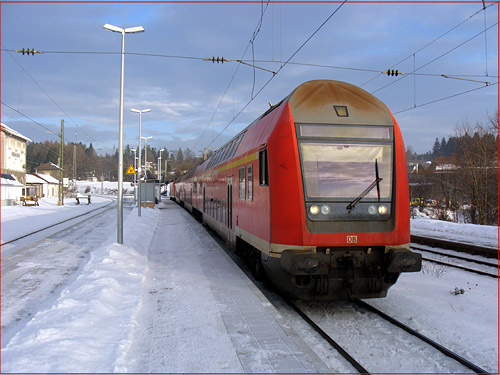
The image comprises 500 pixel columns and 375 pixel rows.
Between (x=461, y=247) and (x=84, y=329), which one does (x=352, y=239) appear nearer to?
(x=84, y=329)

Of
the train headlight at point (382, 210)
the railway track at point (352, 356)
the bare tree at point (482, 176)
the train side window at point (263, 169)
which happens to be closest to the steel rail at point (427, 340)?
the railway track at point (352, 356)

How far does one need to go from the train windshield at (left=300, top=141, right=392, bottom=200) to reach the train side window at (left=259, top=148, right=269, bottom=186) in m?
0.76

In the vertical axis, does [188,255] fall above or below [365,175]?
below

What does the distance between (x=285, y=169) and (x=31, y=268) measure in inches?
278

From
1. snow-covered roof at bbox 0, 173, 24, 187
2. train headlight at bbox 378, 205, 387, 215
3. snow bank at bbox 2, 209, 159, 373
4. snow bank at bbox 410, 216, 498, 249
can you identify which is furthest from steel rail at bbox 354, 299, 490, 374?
snow-covered roof at bbox 0, 173, 24, 187

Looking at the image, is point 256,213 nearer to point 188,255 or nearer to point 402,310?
point 402,310

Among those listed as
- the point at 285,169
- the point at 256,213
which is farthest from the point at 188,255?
the point at 285,169

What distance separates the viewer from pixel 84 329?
4.75 metres

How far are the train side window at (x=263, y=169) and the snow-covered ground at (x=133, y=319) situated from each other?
7.15 feet

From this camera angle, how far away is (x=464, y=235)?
17.6m

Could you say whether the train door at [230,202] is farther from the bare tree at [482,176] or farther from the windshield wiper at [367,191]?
the bare tree at [482,176]

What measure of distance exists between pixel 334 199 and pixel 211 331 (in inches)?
104

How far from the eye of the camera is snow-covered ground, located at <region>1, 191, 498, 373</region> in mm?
3994

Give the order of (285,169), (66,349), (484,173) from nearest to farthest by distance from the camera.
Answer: (66,349) → (285,169) → (484,173)
